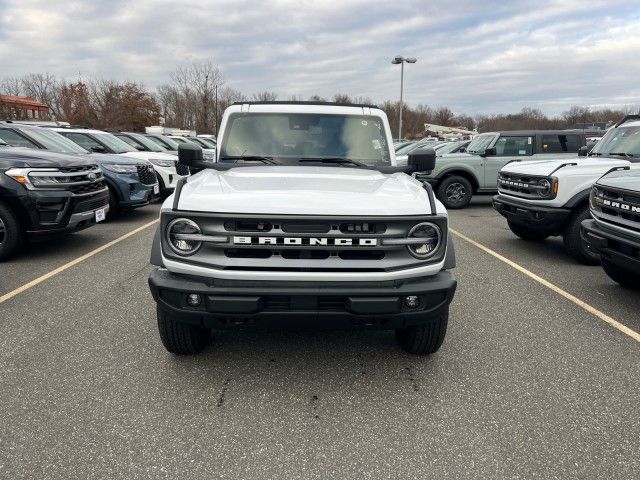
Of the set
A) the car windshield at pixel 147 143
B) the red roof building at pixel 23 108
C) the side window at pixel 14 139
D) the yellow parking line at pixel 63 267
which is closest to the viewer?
the yellow parking line at pixel 63 267

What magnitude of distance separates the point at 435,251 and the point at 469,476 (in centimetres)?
122

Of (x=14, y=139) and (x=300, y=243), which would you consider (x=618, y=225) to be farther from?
(x=14, y=139)

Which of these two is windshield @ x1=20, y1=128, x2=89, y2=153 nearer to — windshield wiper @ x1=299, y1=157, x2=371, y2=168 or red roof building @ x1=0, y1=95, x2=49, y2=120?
windshield wiper @ x1=299, y1=157, x2=371, y2=168

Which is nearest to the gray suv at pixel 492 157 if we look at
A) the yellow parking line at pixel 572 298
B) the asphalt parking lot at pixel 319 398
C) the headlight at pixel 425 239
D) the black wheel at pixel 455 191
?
the black wheel at pixel 455 191

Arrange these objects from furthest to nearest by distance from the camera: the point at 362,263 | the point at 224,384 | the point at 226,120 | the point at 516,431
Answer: the point at 226,120
the point at 224,384
the point at 362,263
the point at 516,431

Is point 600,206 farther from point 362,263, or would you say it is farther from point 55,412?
point 55,412

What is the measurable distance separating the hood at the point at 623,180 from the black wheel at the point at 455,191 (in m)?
6.79

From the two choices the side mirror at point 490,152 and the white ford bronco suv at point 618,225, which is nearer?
the white ford bronco suv at point 618,225

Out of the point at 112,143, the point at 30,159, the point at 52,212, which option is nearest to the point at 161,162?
the point at 112,143

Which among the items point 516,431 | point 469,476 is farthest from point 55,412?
point 516,431

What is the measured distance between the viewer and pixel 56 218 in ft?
19.9

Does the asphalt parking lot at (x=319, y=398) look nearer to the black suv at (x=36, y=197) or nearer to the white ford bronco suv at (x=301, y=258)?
the white ford bronco suv at (x=301, y=258)

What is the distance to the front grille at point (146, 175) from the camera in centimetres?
917

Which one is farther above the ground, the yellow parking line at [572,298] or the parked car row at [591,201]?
the parked car row at [591,201]
